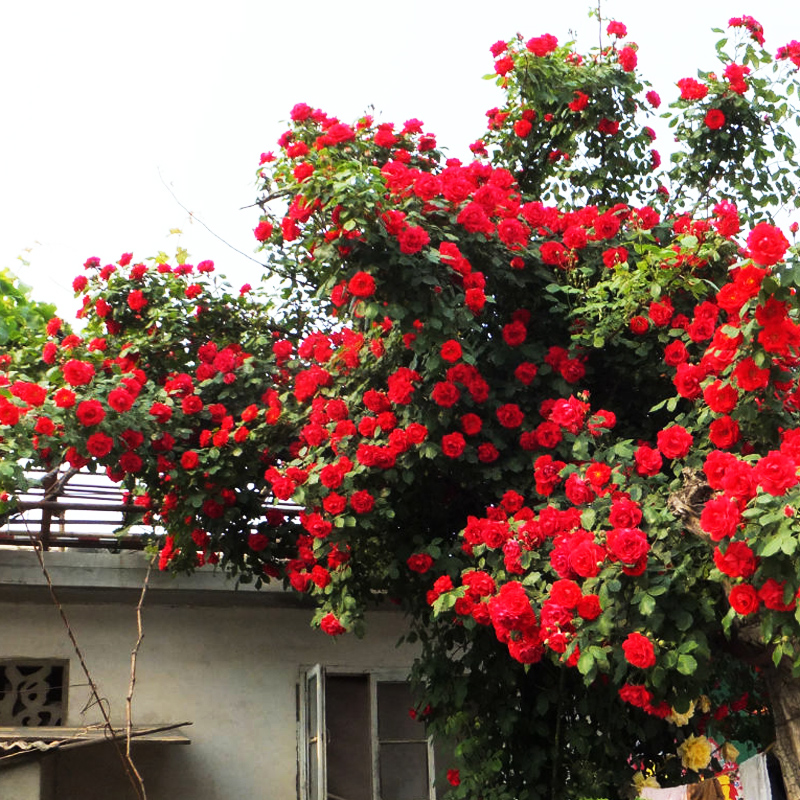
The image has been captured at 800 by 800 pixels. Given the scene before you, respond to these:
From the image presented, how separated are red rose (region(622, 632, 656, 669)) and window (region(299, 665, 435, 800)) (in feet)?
10.9

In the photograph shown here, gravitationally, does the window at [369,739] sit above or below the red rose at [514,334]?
below

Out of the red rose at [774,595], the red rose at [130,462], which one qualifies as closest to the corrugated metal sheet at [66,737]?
the red rose at [130,462]

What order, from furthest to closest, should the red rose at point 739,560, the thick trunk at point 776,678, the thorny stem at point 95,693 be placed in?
the thorny stem at point 95,693, the thick trunk at point 776,678, the red rose at point 739,560

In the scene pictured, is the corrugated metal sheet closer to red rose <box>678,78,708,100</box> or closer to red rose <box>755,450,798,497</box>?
red rose <box>755,450,798,497</box>

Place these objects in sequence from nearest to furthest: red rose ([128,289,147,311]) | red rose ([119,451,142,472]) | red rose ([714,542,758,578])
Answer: red rose ([714,542,758,578]) < red rose ([119,451,142,472]) < red rose ([128,289,147,311])

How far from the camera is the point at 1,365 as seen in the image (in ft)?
25.3

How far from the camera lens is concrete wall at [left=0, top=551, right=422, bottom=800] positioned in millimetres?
7582

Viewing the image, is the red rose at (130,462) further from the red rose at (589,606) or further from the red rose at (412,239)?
the red rose at (589,606)

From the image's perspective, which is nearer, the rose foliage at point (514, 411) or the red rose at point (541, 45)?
the rose foliage at point (514, 411)

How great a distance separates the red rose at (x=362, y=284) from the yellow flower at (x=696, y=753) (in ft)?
10.7

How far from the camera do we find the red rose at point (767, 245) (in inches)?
168

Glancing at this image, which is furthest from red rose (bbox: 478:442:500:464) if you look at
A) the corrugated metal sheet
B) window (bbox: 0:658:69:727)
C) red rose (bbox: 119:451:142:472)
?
window (bbox: 0:658:69:727)

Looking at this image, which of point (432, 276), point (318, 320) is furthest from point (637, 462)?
point (318, 320)

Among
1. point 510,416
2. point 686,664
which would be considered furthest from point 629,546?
point 510,416
